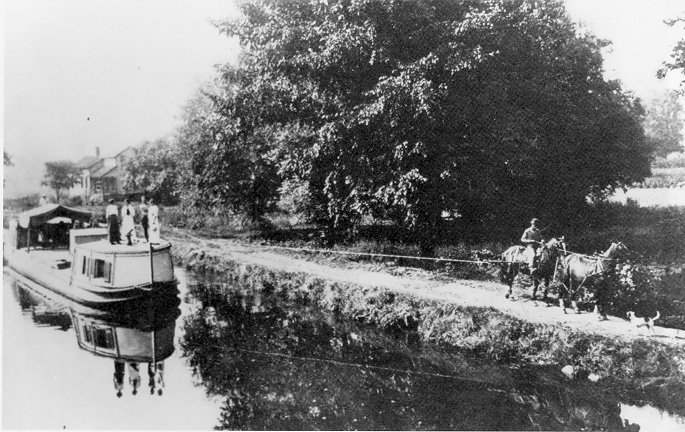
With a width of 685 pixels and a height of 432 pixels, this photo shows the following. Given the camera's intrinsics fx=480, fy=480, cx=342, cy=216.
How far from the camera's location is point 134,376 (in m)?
6.45

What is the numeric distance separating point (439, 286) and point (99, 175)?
19.6ft

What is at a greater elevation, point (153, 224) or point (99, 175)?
point (99, 175)

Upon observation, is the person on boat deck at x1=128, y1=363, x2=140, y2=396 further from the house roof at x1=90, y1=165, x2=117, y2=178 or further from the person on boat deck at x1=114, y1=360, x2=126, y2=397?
the house roof at x1=90, y1=165, x2=117, y2=178

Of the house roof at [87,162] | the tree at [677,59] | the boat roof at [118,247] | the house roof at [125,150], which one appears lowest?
the boat roof at [118,247]

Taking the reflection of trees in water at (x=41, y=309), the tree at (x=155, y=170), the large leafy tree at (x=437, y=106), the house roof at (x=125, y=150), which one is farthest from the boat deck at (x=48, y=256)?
the large leafy tree at (x=437, y=106)

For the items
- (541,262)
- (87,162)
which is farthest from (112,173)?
(541,262)

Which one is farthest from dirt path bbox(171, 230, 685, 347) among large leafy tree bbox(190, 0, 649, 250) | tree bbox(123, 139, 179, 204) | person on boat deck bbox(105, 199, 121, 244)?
person on boat deck bbox(105, 199, 121, 244)

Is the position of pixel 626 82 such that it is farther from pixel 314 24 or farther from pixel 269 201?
pixel 269 201

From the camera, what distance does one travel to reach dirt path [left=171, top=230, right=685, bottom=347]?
6.07 m

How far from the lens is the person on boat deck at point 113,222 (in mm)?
7969

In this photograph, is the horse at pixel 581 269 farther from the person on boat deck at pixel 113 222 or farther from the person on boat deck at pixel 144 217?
the person on boat deck at pixel 113 222

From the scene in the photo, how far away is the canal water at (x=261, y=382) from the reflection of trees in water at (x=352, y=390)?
0.6 inches

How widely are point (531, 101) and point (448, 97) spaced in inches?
83.8

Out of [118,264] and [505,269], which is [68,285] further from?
[505,269]
